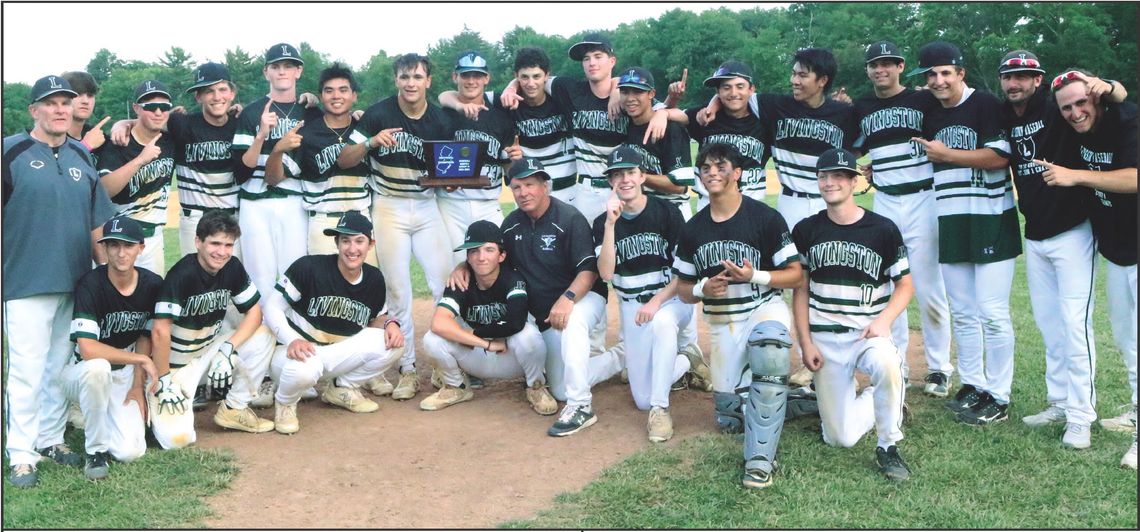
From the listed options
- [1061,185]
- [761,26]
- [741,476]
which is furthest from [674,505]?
[761,26]

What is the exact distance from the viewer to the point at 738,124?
713cm

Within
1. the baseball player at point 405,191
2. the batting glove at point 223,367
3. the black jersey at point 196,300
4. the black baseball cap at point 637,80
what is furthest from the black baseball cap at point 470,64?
the batting glove at point 223,367

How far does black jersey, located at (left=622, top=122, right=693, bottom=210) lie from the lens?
7121 mm

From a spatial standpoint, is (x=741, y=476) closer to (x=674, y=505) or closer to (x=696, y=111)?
(x=674, y=505)

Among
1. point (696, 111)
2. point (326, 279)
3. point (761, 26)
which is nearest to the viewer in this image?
point (326, 279)

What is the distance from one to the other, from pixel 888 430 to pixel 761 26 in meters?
57.5

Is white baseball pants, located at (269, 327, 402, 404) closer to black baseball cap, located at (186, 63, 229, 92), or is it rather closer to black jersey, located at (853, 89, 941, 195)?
black baseball cap, located at (186, 63, 229, 92)

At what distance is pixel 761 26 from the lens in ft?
197

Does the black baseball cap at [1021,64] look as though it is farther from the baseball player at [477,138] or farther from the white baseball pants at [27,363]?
the white baseball pants at [27,363]

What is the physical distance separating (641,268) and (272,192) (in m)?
2.69

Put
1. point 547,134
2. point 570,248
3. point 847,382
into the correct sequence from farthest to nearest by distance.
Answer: point 547,134 → point 570,248 → point 847,382

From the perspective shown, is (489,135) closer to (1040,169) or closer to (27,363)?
(27,363)

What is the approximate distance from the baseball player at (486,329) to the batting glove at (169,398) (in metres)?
1.51

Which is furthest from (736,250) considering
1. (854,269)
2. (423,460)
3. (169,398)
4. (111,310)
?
(111,310)
